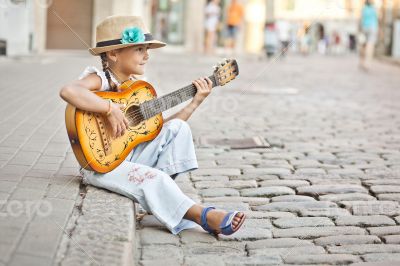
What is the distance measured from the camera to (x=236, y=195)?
5.07 metres

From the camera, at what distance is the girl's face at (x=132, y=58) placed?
441 cm

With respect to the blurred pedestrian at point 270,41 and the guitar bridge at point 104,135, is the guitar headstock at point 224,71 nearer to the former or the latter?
the guitar bridge at point 104,135

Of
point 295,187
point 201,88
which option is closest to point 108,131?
point 201,88

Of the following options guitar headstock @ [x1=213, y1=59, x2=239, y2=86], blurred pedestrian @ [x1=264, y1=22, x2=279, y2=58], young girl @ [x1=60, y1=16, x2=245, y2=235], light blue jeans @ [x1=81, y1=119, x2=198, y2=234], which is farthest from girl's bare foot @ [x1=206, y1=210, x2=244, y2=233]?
blurred pedestrian @ [x1=264, y1=22, x2=279, y2=58]

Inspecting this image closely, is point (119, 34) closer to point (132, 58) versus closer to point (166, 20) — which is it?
point (132, 58)

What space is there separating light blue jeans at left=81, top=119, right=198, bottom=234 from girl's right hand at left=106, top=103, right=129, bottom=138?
8.2 inches

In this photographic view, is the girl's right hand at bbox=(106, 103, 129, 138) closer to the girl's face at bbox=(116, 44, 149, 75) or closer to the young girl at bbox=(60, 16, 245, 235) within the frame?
the young girl at bbox=(60, 16, 245, 235)

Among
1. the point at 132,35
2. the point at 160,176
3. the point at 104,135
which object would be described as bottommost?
the point at 160,176

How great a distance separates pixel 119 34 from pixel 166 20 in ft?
94.9

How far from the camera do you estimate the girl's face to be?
4.41 m

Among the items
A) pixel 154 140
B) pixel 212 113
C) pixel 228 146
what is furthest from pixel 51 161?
pixel 212 113

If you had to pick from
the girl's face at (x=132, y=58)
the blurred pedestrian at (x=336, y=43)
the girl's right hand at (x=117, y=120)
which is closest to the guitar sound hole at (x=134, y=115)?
the girl's right hand at (x=117, y=120)

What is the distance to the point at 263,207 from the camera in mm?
4789

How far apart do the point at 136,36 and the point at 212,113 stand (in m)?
5.13
